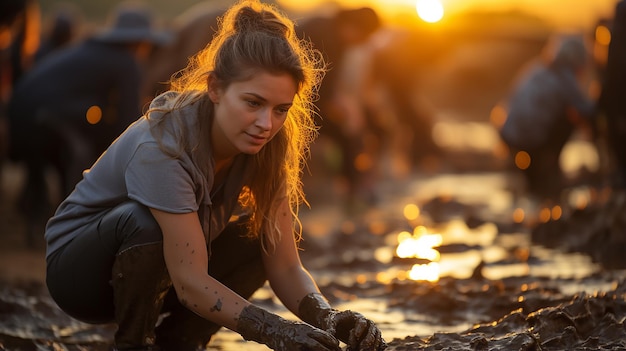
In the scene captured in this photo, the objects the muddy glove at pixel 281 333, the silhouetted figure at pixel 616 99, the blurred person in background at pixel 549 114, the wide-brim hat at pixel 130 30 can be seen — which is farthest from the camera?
the blurred person in background at pixel 549 114

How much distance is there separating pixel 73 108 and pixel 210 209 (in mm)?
3684

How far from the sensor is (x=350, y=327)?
10.1 ft

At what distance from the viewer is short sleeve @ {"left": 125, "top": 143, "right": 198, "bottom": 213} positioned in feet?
9.45

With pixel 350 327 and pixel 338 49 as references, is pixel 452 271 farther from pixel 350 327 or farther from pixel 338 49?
pixel 338 49

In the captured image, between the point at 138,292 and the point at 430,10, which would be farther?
the point at 430,10

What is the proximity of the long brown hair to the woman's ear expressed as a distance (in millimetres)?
13

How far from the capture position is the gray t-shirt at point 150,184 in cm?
289

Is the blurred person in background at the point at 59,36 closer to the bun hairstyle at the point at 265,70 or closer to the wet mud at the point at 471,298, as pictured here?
the wet mud at the point at 471,298

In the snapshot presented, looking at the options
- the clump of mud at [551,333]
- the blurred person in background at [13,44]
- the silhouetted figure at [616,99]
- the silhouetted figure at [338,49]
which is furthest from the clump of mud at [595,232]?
the blurred person in background at [13,44]

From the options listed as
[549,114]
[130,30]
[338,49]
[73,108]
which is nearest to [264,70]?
[73,108]

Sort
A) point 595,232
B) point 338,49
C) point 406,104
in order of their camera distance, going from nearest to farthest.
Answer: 1. point 595,232
2. point 338,49
3. point 406,104

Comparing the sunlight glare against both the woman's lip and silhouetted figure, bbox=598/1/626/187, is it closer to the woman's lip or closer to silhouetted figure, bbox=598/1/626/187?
silhouetted figure, bbox=598/1/626/187

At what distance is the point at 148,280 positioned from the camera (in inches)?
118

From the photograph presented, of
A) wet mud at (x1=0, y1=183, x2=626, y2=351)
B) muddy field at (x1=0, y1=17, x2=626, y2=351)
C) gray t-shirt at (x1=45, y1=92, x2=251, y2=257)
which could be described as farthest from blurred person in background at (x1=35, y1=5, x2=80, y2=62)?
gray t-shirt at (x1=45, y1=92, x2=251, y2=257)
